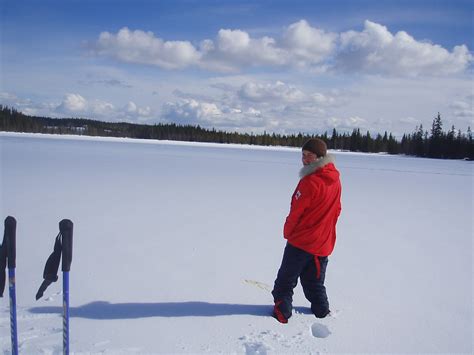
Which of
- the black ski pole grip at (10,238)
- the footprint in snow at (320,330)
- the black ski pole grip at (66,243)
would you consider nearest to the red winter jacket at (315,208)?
the footprint in snow at (320,330)

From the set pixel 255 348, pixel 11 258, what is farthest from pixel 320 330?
pixel 11 258

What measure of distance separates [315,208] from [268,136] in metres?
97.9

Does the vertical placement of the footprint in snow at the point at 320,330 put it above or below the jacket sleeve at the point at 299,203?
below

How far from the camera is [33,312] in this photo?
2.98 metres

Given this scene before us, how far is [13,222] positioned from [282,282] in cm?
194

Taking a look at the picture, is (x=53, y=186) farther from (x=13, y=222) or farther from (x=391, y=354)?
(x=391, y=354)

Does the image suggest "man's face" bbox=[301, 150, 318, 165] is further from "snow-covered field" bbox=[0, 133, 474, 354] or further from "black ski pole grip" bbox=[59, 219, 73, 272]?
"black ski pole grip" bbox=[59, 219, 73, 272]

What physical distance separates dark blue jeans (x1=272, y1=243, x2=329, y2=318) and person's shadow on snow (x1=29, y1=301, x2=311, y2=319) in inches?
6.4

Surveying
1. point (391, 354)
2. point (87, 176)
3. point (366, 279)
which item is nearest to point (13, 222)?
point (391, 354)

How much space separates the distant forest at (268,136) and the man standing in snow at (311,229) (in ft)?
208

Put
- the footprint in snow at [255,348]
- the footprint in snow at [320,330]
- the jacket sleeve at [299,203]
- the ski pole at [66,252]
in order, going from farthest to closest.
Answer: the footprint in snow at [320,330] → the jacket sleeve at [299,203] → the footprint in snow at [255,348] → the ski pole at [66,252]

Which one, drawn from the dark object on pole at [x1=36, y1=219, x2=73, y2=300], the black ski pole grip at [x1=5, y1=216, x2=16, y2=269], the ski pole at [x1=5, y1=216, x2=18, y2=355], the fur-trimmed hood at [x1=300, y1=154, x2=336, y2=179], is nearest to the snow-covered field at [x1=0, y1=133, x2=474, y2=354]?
the ski pole at [x1=5, y1=216, x2=18, y2=355]

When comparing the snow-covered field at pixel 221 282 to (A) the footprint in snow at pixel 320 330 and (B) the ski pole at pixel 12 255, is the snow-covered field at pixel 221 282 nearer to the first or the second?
(A) the footprint in snow at pixel 320 330

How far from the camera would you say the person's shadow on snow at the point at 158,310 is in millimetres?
3047
